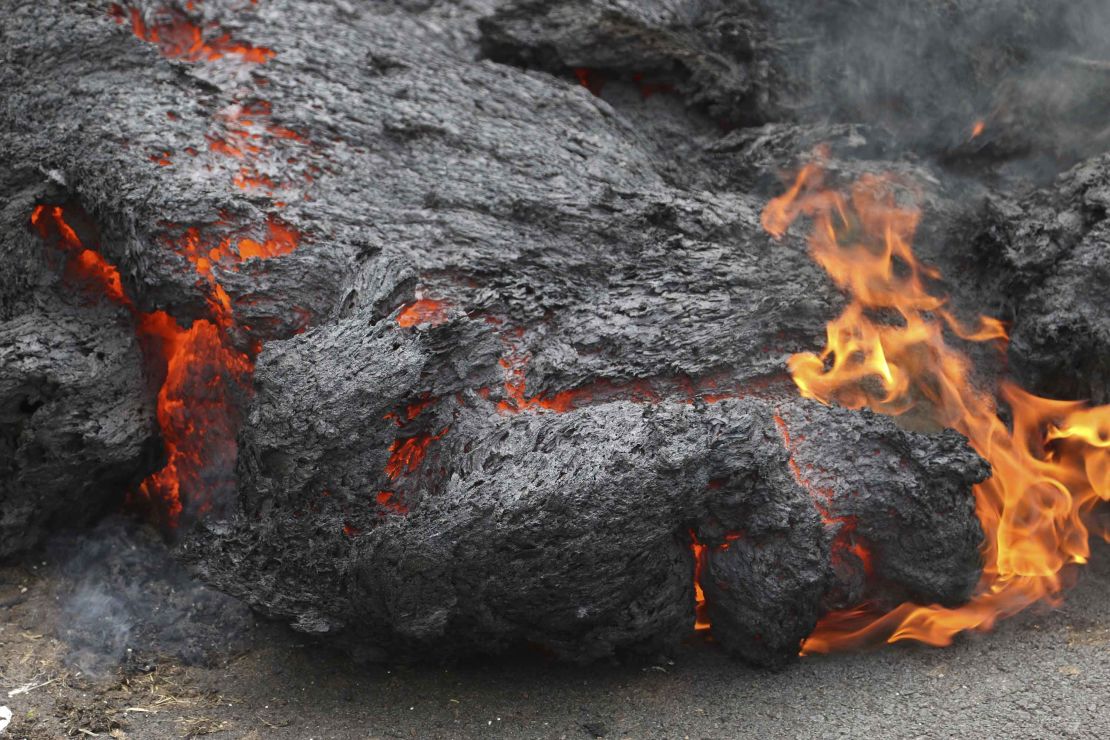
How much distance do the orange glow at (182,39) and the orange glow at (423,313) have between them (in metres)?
1.54

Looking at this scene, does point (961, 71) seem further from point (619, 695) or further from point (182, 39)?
point (182, 39)

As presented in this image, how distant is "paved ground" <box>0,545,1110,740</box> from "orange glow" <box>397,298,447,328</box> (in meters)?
1.35

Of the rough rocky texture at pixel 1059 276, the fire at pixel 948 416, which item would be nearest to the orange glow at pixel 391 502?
the fire at pixel 948 416

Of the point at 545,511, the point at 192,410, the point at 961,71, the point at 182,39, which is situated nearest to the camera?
the point at 545,511

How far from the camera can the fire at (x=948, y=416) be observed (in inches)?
161

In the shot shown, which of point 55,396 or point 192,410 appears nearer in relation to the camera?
point 55,396

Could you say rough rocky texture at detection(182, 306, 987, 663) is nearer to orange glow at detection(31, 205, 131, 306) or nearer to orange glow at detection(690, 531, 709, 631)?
orange glow at detection(690, 531, 709, 631)

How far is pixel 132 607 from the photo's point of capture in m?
4.33

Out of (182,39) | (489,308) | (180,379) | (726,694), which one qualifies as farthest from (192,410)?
(726,694)

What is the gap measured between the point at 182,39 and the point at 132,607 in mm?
2587

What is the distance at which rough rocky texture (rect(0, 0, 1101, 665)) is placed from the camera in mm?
3578

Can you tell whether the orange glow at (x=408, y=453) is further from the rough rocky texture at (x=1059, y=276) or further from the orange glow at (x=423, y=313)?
the rough rocky texture at (x=1059, y=276)

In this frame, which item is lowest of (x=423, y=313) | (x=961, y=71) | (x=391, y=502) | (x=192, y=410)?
(x=192, y=410)

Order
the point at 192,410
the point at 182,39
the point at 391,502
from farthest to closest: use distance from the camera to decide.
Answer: the point at 182,39 → the point at 192,410 → the point at 391,502
